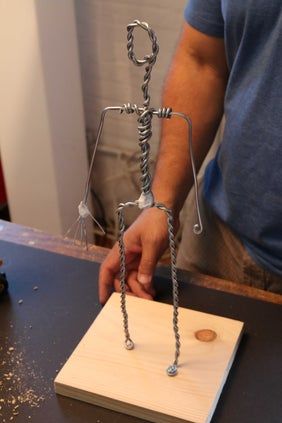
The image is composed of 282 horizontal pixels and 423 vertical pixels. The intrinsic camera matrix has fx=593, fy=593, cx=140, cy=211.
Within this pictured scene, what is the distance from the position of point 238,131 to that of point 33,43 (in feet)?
2.76

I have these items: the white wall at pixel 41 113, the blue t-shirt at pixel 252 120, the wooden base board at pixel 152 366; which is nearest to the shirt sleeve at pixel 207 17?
the blue t-shirt at pixel 252 120

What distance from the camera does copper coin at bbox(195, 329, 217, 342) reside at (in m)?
0.73

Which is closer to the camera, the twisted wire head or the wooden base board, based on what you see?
the twisted wire head

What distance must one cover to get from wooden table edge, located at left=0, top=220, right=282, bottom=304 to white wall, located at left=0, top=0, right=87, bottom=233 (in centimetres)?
67

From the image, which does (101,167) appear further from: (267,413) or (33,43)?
(267,413)

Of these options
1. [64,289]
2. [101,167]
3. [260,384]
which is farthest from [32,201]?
[260,384]

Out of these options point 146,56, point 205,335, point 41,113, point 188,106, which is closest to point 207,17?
point 188,106

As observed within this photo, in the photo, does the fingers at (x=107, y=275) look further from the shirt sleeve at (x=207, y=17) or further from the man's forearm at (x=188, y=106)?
the shirt sleeve at (x=207, y=17)

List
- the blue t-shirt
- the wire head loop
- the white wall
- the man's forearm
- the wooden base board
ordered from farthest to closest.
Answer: the white wall, the man's forearm, the blue t-shirt, the wooden base board, the wire head loop

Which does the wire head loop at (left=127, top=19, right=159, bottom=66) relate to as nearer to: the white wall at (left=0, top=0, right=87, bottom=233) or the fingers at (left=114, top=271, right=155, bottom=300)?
the fingers at (left=114, top=271, right=155, bottom=300)

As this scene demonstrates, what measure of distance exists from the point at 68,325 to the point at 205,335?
0.18 m

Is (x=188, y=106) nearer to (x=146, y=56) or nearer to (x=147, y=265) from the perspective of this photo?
(x=147, y=265)

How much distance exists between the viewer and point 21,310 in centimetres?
81

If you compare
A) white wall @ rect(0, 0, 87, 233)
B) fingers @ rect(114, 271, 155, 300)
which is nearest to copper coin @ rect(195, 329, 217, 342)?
fingers @ rect(114, 271, 155, 300)
